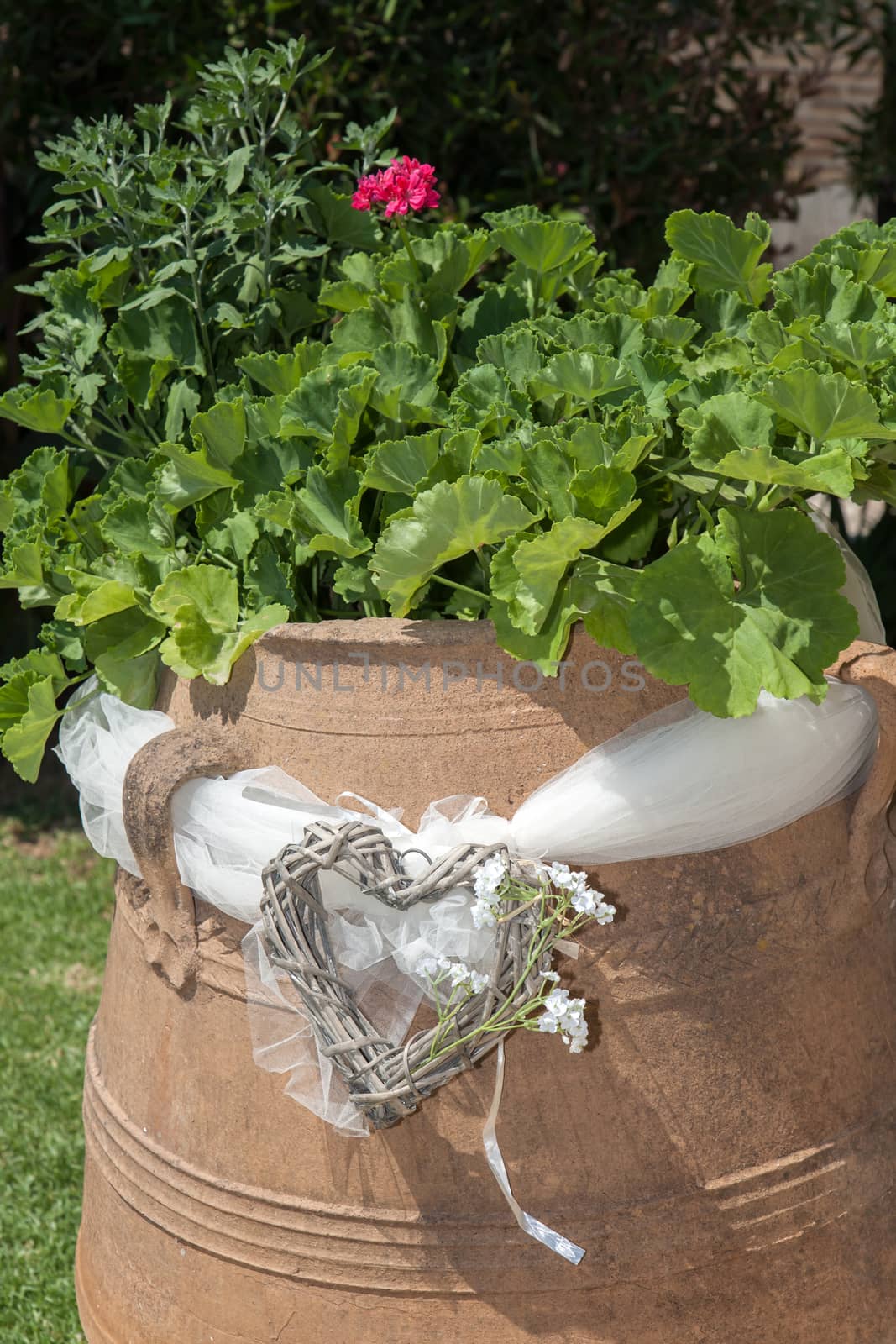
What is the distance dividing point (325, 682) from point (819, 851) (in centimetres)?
54

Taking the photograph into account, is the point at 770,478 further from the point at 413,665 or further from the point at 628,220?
the point at 628,220

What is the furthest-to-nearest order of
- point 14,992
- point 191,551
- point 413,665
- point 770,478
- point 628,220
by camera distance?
point 628,220, point 14,992, point 191,551, point 413,665, point 770,478

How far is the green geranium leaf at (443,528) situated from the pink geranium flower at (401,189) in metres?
0.52

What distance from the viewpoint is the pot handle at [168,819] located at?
1.42 meters

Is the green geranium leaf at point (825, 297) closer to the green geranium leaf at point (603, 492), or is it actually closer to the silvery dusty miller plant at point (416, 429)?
the silvery dusty miller plant at point (416, 429)

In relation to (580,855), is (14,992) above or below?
below

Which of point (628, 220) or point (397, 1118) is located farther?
point (628, 220)

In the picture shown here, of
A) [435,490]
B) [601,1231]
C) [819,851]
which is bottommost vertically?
[601,1231]

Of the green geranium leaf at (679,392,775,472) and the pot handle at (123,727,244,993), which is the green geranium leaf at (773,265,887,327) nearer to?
the green geranium leaf at (679,392,775,472)

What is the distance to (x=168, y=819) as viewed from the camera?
142cm

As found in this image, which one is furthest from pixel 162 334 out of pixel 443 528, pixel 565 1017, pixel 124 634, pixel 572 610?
pixel 565 1017

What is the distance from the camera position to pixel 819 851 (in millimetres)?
1441

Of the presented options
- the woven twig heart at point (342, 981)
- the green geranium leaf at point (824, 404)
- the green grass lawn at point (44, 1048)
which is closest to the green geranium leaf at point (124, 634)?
the woven twig heart at point (342, 981)

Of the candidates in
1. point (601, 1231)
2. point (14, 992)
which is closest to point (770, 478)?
point (601, 1231)
